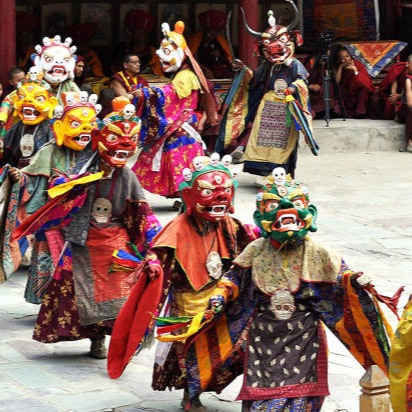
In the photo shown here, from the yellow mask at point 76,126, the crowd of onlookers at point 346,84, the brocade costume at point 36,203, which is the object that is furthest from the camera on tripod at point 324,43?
the yellow mask at point 76,126

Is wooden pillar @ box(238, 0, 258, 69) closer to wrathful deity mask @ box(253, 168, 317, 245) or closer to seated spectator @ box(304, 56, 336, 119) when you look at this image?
seated spectator @ box(304, 56, 336, 119)

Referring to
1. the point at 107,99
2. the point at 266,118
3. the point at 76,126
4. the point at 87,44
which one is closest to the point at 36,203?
the point at 76,126

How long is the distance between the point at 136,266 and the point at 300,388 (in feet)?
4.26

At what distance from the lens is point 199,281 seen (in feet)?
28.2

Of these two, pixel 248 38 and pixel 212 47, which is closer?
pixel 248 38

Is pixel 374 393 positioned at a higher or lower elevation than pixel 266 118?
lower

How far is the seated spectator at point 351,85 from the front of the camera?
1820 centimetres

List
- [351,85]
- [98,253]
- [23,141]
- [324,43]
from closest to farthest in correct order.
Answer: [98,253] < [23,141] < [324,43] < [351,85]

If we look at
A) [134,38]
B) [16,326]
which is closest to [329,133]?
[134,38]

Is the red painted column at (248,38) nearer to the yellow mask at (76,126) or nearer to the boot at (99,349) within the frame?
the yellow mask at (76,126)

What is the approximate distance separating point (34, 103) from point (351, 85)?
23.8 ft

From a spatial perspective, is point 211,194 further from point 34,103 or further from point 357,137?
point 357,137

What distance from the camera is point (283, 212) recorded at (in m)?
8.05

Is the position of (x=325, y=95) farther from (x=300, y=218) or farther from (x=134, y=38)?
(x=300, y=218)
